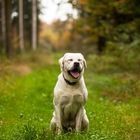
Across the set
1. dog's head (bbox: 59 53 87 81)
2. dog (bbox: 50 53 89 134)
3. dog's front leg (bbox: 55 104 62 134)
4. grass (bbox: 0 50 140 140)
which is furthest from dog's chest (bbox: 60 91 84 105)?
grass (bbox: 0 50 140 140)

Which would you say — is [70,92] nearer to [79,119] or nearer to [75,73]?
[75,73]

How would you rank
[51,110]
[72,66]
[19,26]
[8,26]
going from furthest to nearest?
[19,26] → [8,26] → [51,110] → [72,66]

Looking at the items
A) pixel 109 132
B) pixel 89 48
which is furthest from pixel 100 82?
pixel 89 48

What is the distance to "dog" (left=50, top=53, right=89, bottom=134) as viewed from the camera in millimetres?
9042

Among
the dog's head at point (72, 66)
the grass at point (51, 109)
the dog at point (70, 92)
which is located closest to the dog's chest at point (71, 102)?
the dog at point (70, 92)

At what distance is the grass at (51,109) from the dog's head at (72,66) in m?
1.10

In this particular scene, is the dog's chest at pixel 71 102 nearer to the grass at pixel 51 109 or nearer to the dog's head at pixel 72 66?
the dog's head at pixel 72 66

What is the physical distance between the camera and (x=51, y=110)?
44.4ft

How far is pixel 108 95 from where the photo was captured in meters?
17.5

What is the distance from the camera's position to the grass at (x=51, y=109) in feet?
30.2

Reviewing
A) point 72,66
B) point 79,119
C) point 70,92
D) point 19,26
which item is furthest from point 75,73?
point 19,26

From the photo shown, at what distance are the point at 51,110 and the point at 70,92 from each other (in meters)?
4.48

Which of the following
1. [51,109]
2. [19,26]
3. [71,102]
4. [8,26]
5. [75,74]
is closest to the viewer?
[75,74]

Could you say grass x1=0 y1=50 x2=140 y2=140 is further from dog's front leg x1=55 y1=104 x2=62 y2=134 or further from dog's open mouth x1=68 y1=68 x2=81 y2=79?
dog's open mouth x1=68 y1=68 x2=81 y2=79
